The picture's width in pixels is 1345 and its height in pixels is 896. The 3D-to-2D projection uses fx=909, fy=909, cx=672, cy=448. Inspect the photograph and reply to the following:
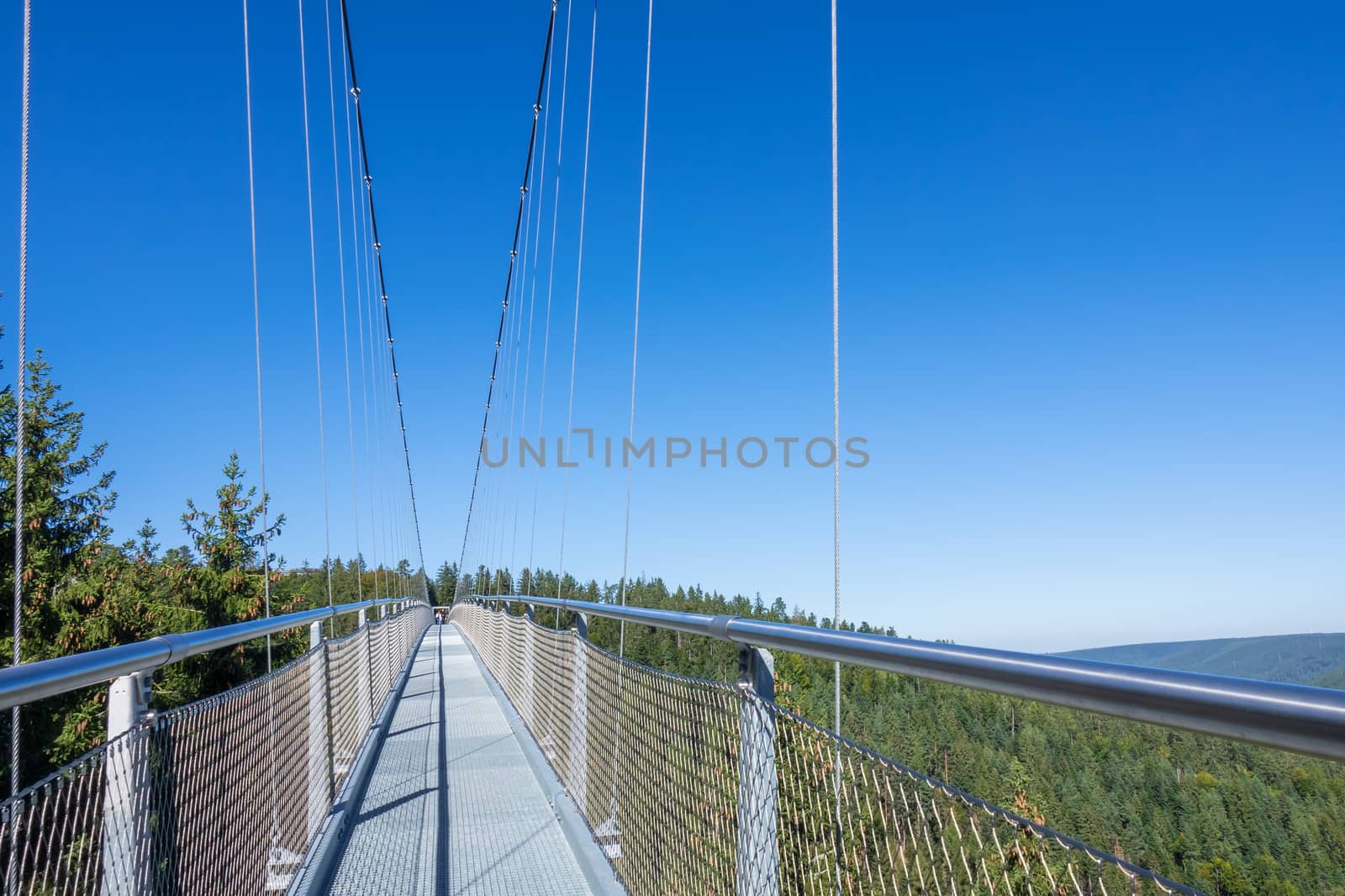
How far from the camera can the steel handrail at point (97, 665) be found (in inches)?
37.7

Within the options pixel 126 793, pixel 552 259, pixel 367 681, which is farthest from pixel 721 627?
pixel 552 259

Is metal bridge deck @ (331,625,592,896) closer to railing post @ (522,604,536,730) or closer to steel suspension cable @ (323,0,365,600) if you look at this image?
railing post @ (522,604,536,730)

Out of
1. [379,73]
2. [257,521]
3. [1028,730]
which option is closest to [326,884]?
[1028,730]

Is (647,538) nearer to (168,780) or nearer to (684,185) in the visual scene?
(684,185)

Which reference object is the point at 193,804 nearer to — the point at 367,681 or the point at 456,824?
the point at 456,824

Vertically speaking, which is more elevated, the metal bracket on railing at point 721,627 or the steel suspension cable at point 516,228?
the steel suspension cable at point 516,228

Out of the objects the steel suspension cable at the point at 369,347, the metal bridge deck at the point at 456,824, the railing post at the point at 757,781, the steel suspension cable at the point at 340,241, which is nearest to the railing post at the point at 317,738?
the metal bridge deck at the point at 456,824

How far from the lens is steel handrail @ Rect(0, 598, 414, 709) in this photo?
957 millimetres

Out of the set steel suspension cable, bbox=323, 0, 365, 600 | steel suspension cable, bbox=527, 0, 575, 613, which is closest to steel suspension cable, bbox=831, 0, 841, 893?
steel suspension cable, bbox=527, 0, 575, 613

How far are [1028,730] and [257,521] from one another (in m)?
38.9

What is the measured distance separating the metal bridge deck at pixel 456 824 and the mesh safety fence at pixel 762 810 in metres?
0.19

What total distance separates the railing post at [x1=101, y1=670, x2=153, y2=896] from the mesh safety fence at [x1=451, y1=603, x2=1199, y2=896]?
976mm

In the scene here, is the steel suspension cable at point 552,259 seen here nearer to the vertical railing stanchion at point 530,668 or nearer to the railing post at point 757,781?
the vertical railing stanchion at point 530,668

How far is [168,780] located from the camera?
153 cm
